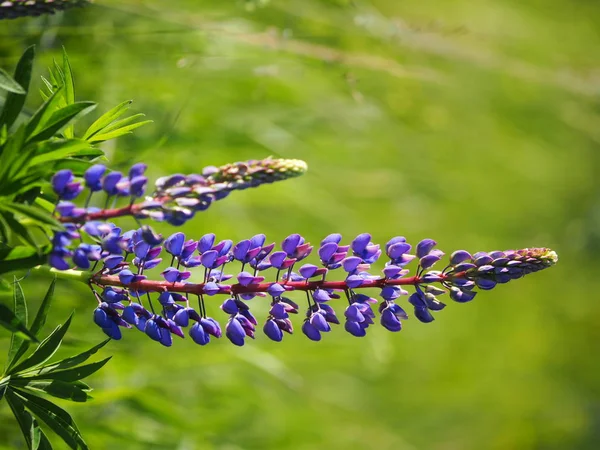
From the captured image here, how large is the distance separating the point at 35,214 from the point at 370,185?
1.71m

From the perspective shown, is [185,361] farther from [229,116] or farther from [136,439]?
[229,116]

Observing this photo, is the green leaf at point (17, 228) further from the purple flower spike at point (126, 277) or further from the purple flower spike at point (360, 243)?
the purple flower spike at point (360, 243)

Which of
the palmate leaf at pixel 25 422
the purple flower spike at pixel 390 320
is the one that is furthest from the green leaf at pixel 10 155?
the purple flower spike at pixel 390 320

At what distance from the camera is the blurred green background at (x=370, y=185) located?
115 cm

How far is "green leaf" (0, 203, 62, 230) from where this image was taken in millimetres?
458

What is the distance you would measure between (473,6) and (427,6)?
0.21m

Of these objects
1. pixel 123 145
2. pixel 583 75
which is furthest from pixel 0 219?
pixel 583 75

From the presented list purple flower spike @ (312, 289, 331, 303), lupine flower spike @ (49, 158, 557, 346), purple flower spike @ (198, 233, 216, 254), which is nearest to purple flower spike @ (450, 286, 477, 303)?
lupine flower spike @ (49, 158, 557, 346)

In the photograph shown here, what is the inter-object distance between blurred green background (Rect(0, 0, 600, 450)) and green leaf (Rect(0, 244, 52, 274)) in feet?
1.24

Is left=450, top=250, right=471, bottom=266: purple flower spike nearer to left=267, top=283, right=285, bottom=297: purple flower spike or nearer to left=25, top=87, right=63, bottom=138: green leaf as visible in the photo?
left=267, top=283, right=285, bottom=297: purple flower spike

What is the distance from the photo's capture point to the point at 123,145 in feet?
3.65

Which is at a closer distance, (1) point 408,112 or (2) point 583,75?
(1) point 408,112

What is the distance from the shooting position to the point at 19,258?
0.49 m

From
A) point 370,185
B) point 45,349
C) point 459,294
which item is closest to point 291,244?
point 459,294
